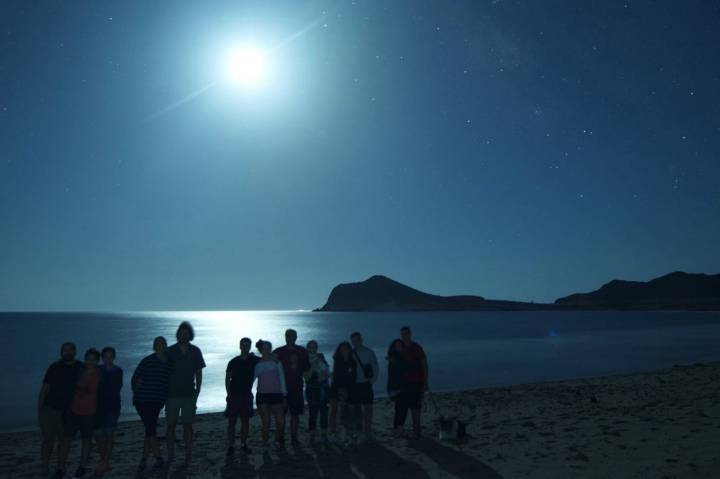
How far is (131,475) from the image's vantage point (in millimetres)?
7703

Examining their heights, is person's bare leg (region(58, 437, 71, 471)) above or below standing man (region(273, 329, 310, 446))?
below

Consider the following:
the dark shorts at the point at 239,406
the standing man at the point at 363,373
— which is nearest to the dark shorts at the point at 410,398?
the standing man at the point at 363,373

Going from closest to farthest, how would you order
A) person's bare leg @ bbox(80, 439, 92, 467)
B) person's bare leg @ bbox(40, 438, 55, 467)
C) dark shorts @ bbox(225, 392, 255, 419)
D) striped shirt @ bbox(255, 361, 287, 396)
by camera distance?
1. person's bare leg @ bbox(80, 439, 92, 467)
2. person's bare leg @ bbox(40, 438, 55, 467)
3. dark shorts @ bbox(225, 392, 255, 419)
4. striped shirt @ bbox(255, 361, 287, 396)

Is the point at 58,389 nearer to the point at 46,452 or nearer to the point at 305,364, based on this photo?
the point at 46,452

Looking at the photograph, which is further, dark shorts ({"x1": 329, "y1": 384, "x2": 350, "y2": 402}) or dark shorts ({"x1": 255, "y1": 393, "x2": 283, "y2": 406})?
dark shorts ({"x1": 329, "y1": 384, "x2": 350, "y2": 402})

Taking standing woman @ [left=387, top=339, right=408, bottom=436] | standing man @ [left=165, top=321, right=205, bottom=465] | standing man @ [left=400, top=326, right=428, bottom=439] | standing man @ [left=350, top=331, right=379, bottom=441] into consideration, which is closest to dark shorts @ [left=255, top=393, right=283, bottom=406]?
standing man @ [left=165, top=321, right=205, bottom=465]

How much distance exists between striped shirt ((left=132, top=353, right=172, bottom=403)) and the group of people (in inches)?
0.6

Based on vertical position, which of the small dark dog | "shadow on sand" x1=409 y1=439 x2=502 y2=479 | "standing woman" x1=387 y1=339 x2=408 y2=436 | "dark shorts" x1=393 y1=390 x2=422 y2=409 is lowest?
"shadow on sand" x1=409 y1=439 x2=502 y2=479

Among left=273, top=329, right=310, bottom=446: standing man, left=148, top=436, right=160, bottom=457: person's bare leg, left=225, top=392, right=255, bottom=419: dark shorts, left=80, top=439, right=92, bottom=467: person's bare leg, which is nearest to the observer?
left=80, top=439, right=92, bottom=467: person's bare leg

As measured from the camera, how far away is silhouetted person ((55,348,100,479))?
23.7 feet

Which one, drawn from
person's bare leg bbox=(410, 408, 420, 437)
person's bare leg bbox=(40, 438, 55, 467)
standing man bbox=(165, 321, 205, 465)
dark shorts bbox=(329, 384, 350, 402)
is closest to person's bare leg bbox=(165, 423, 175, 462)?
standing man bbox=(165, 321, 205, 465)

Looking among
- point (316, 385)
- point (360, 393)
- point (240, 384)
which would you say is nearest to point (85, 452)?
point (240, 384)

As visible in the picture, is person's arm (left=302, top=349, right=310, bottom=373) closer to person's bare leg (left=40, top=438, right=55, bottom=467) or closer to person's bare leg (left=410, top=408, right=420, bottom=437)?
person's bare leg (left=410, top=408, right=420, bottom=437)

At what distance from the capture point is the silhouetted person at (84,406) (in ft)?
23.7
